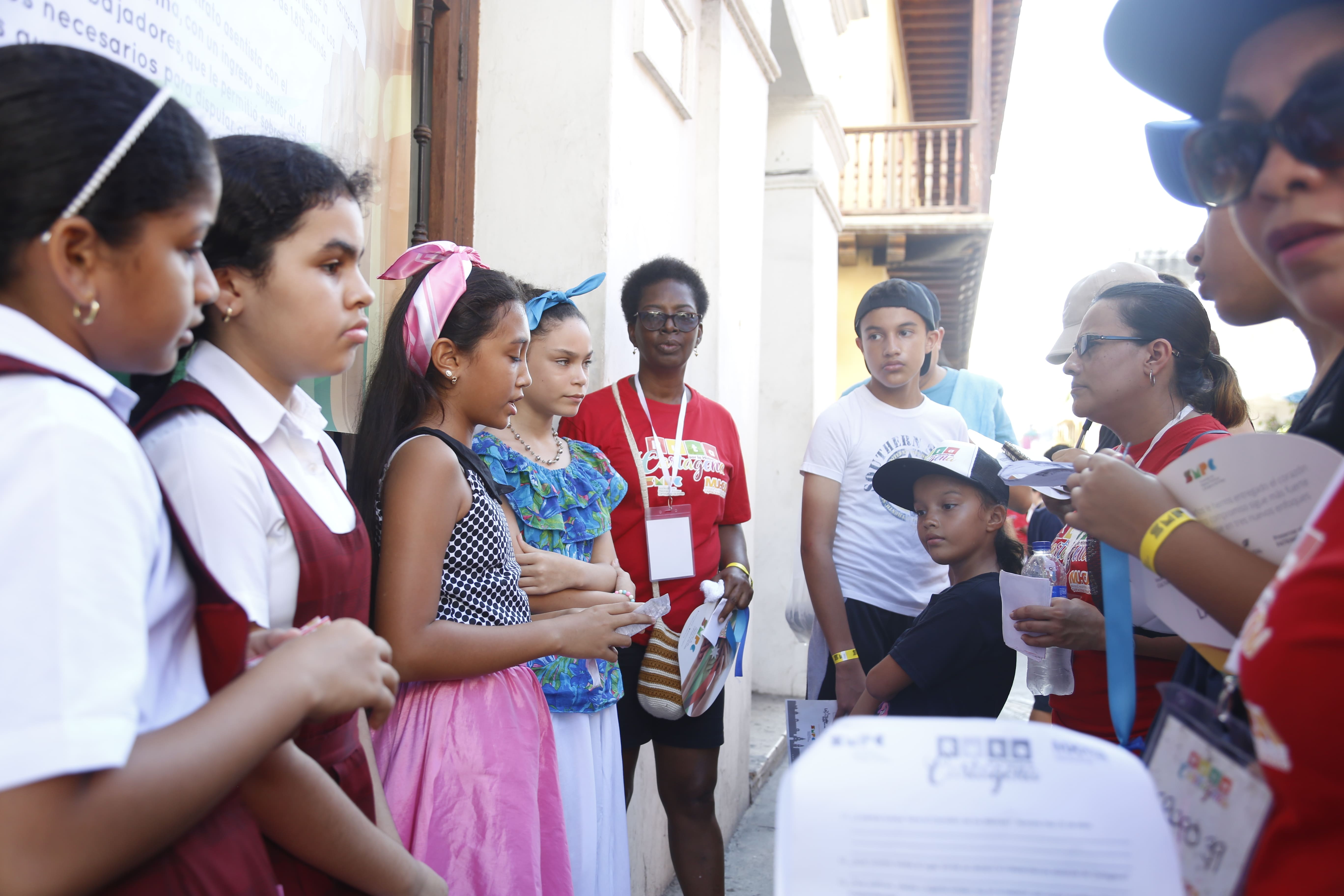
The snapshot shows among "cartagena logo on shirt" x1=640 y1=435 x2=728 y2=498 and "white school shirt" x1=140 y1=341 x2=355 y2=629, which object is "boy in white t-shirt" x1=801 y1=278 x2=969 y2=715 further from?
"white school shirt" x1=140 y1=341 x2=355 y2=629

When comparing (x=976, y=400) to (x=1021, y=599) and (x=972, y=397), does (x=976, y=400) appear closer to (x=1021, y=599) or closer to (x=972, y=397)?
(x=972, y=397)

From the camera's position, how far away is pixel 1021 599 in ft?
6.89

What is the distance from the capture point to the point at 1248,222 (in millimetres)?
919

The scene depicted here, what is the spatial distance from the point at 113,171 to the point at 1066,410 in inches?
394

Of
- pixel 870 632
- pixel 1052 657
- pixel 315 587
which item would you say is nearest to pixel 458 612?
pixel 315 587

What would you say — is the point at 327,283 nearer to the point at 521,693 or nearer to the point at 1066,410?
the point at 521,693

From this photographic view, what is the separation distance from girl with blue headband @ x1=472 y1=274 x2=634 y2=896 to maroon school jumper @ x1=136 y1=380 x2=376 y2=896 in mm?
712

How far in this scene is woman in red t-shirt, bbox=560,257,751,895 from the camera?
2779 millimetres

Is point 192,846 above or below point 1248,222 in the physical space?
below

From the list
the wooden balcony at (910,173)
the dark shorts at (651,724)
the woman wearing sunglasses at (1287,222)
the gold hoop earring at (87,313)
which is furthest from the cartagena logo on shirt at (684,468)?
the wooden balcony at (910,173)

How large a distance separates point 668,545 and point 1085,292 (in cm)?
158

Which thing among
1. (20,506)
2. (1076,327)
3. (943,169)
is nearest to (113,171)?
(20,506)

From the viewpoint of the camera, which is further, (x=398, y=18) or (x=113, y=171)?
(x=398, y=18)

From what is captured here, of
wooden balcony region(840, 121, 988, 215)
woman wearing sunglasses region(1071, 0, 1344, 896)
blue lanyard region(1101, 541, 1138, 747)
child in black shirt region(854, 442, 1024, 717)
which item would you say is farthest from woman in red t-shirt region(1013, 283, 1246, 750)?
wooden balcony region(840, 121, 988, 215)
